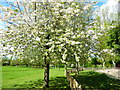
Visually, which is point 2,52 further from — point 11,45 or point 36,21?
point 36,21

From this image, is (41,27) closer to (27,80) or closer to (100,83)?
(100,83)

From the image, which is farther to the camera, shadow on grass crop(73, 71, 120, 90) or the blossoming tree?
shadow on grass crop(73, 71, 120, 90)

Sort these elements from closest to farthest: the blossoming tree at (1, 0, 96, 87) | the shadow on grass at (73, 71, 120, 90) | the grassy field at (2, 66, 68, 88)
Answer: the blossoming tree at (1, 0, 96, 87) < the shadow on grass at (73, 71, 120, 90) < the grassy field at (2, 66, 68, 88)

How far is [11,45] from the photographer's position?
816cm

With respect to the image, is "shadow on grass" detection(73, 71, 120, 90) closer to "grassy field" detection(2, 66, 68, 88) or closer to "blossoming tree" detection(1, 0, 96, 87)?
"grassy field" detection(2, 66, 68, 88)

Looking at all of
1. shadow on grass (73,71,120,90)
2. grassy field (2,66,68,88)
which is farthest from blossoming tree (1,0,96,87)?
shadow on grass (73,71,120,90)

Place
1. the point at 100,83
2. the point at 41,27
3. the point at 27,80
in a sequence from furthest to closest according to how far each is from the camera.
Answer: the point at 27,80, the point at 100,83, the point at 41,27

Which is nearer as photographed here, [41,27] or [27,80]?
[41,27]

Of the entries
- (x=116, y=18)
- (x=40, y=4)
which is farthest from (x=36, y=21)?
(x=116, y=18)

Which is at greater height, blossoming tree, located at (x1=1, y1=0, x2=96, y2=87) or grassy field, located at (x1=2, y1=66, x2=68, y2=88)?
blossoming tree, located at (x1=1, y1=0, x2=96, y2=87)

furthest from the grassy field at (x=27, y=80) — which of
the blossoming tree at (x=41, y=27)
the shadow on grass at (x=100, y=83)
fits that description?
the blossoming tree at (x=41, y=27)

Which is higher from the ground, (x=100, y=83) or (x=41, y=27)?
(x=41, y=27)

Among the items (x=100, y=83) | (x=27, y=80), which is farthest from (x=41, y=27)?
(x=27, y=80)

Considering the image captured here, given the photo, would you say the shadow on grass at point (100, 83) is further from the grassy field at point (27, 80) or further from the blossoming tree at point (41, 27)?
the blossoming tree at point (41, 27)
